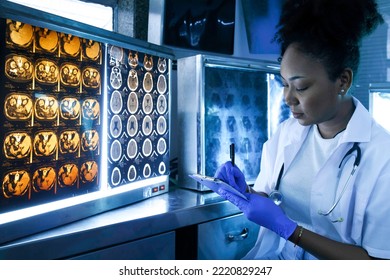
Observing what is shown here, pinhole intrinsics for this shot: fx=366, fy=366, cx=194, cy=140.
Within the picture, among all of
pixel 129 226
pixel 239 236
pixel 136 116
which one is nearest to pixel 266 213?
pixel 239 236

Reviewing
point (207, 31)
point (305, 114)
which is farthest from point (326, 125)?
point (207, 31)

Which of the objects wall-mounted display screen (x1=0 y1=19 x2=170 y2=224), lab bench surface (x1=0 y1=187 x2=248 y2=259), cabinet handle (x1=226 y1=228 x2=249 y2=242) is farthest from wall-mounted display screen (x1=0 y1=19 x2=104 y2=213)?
cabinet handle (x1=226 y1=228 x2=249 y2=242)

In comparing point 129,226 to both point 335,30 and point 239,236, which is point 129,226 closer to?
point 239,236

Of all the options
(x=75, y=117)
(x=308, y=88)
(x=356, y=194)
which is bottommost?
(x=356, y=194)

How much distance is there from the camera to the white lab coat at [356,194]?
1.21 metres

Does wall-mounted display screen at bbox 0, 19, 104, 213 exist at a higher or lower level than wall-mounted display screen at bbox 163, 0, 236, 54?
lower

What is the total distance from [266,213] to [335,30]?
70 centimetres

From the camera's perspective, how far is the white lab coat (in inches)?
47.7

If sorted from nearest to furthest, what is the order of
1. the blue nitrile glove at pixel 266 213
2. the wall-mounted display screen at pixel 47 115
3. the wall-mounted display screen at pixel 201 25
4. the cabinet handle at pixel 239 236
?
the wall-mounted display screen at pixel 47 115
the blue nitrile glove at pixel 266 213
the cabinet handle at pixel 239 236
the wall-mounted display screen at pixel 201 25

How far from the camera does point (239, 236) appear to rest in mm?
1697

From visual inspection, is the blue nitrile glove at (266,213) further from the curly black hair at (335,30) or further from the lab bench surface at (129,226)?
the curly black hair at (335,30)

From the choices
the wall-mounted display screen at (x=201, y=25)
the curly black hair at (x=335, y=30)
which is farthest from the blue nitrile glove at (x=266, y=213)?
the wall-mounted display screen at (x=201, y=25)

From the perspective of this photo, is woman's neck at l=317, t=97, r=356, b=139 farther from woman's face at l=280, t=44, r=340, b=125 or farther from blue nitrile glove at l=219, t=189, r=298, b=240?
blue nitrile glove at l=219, t=189, r=298, b=240

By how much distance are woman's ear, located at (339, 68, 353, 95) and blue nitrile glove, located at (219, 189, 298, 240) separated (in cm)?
51
